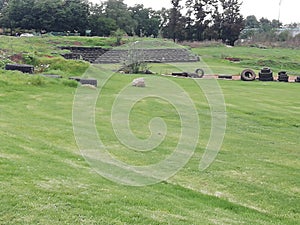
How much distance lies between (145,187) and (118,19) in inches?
2205

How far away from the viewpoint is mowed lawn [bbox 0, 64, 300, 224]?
13.8 feet

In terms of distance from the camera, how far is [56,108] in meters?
10.7

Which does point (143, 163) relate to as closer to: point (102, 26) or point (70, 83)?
point (70, 83)

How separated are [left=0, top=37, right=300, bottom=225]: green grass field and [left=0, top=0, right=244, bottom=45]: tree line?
4251 cm

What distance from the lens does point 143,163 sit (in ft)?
21.3

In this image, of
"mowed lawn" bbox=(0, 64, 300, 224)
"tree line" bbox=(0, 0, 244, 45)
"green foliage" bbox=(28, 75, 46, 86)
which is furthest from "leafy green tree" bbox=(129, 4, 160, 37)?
"mowed lawn" bbox=(0, 64, 300, 224)

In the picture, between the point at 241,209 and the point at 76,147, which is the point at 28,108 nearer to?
the point at 76,147

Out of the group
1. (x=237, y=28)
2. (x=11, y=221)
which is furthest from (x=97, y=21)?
(x=11, y=221)

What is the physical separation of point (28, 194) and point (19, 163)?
4.32 ft

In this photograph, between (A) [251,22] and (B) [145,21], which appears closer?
(B) [145,21]

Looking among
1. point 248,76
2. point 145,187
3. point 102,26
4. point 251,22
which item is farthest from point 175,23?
point 145,187

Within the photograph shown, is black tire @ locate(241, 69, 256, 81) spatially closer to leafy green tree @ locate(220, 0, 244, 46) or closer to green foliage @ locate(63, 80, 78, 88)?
green foliage @ locate(63, 80, 78, 88)

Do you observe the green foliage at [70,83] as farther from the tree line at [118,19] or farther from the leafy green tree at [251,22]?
the leafy green tree at [251,22]

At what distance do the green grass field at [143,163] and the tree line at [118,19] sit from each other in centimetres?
4251
